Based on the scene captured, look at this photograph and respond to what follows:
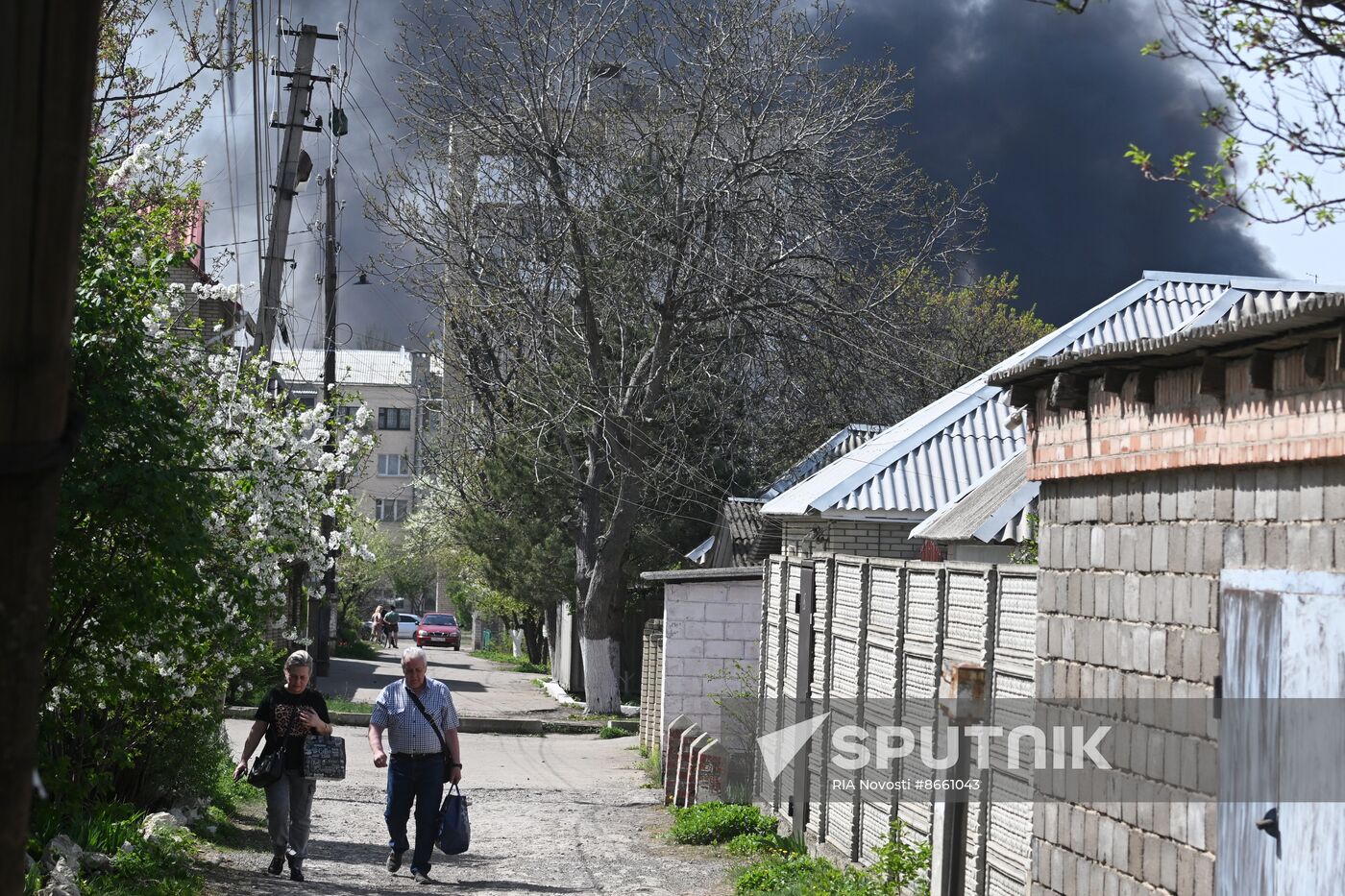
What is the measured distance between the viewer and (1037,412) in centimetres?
691

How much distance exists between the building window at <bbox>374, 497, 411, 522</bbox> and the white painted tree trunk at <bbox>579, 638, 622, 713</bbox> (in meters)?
60.9

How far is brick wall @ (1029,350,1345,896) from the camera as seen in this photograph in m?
4.89

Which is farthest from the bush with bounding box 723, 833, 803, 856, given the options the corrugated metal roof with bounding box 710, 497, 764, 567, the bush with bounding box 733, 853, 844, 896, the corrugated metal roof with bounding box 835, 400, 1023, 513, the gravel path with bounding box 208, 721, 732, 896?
the corrugated metal roof with bounding box 710, 497, 764, 567

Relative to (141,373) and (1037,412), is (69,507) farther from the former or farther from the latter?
(1037,412)

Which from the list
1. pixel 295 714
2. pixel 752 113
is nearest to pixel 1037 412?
pixel 295 714

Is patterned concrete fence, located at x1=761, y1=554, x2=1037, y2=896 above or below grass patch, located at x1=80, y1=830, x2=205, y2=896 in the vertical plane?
above

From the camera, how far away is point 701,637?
18.2m

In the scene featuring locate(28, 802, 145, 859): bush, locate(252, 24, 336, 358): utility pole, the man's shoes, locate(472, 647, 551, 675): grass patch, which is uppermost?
locate(252, 24, 336, 358): utility pole

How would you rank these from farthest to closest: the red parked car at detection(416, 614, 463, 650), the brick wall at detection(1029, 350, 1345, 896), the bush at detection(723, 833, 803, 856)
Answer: the red parked car at detection(416, 614, 463, 650) < the bush at detection(723, 833, 803, 856) < the brick wall at detection(1029, 350, 1345, 896)

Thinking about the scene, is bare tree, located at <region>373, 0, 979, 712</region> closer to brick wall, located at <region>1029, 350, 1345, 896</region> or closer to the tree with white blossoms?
the tree with white blossoms

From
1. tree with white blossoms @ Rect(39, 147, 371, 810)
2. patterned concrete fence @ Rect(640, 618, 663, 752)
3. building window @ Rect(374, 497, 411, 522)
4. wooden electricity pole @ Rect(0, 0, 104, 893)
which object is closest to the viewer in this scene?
wooden electricity pole @ Rect(0, 0, 104, 893)

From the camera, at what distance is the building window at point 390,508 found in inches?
3481

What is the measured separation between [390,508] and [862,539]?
237 ft

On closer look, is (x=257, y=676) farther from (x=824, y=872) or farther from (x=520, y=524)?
(x=520, y=524)
